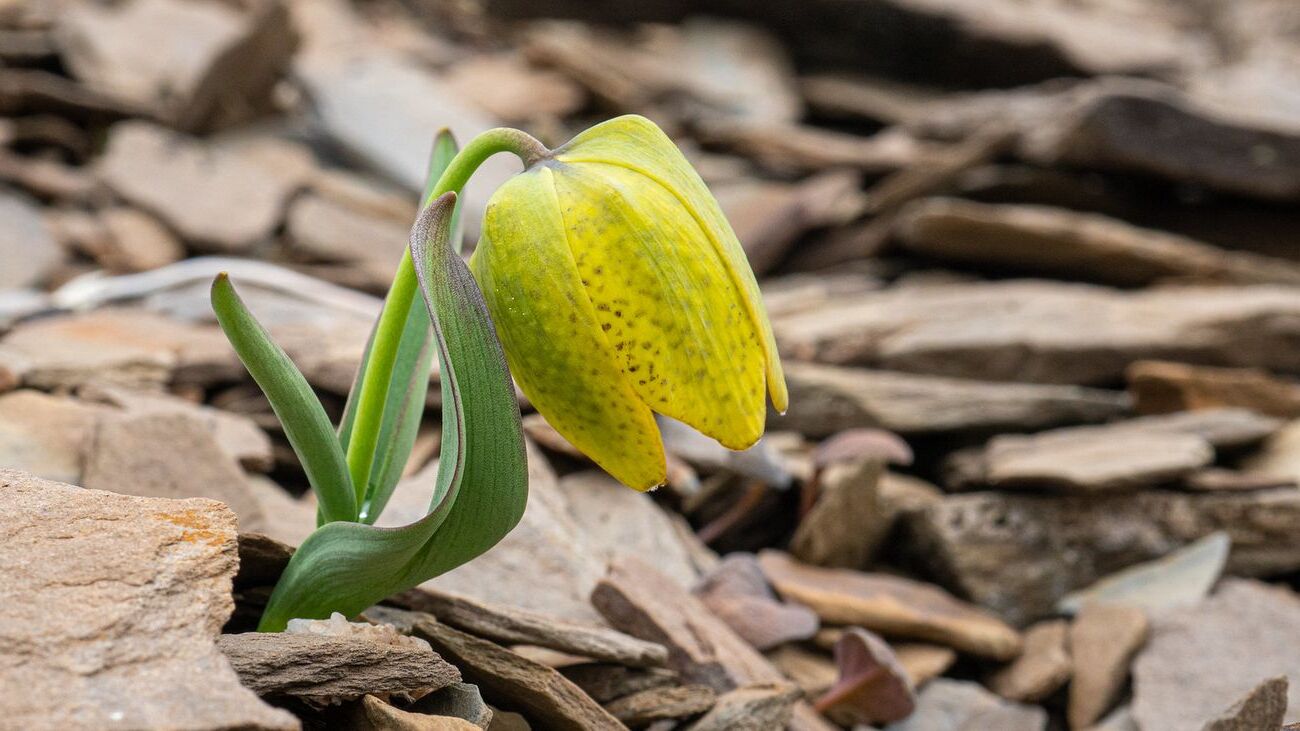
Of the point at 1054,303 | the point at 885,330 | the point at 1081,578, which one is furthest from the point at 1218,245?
the point at 1081,578

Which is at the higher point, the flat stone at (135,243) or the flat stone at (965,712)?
the flat stone at (135,243)

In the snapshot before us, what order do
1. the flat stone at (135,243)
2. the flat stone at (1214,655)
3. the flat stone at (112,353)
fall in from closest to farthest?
1. the flat stone at (1214,655)
2. the flat stone at (112,353)
3. the flat stone at (135,243)

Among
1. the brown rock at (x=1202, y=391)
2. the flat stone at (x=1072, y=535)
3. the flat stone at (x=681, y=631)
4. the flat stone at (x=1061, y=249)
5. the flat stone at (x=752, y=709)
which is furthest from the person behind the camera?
the flat stone at (x=1061, y=249)

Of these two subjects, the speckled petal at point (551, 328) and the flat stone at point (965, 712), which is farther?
the flat stone at point (965, 712)

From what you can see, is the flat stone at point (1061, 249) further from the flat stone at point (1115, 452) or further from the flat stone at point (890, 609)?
the flat stone at point (890, 609)

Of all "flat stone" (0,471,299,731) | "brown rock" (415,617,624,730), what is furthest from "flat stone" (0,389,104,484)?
"brown rock" (415,617,624,730)

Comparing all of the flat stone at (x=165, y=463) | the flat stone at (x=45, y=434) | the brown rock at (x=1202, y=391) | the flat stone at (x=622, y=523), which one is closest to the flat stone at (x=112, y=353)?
the flat stone at (x=45, y=434)

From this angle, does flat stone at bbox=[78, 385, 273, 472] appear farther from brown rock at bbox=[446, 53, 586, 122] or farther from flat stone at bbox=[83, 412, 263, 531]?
brown rock at bbox=[446, 53, 586, 122]
